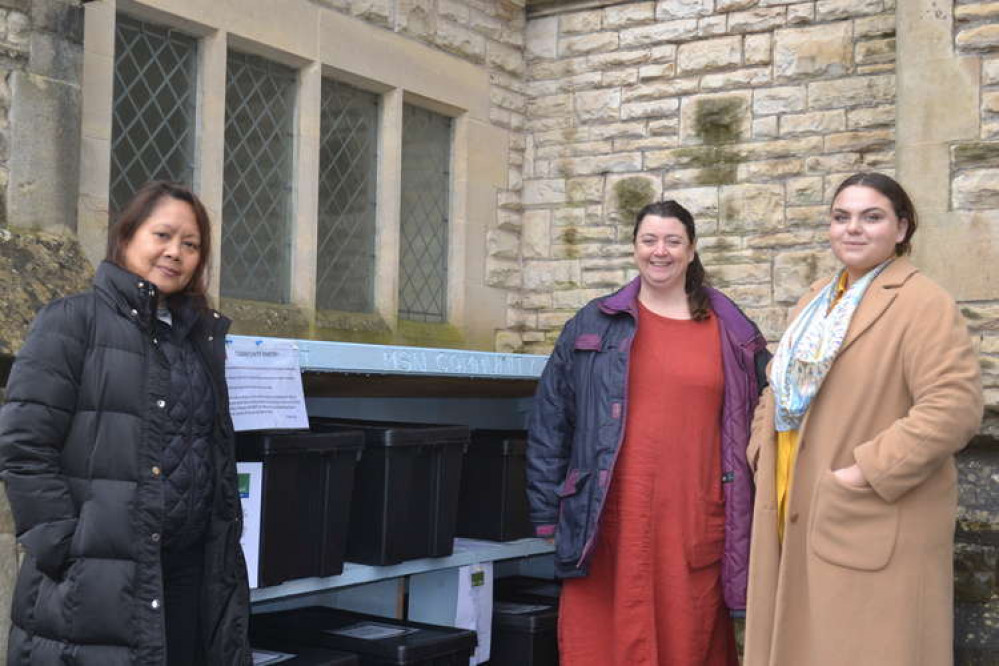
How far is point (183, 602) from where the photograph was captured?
117 inches

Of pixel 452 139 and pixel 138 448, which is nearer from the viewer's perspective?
pixel 138 448

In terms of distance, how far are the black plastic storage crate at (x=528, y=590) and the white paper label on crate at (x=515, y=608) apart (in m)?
0.08

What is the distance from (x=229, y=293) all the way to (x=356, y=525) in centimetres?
194

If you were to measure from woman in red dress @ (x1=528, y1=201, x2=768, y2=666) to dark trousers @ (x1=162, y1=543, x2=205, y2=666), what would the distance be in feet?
4.22

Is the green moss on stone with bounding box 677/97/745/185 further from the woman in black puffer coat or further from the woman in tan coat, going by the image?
the woman in black puffer coat

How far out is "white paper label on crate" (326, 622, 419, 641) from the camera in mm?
4219

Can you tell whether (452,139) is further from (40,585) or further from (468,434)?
(40,585)

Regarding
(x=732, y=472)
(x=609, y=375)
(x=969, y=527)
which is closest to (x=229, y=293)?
(x=609, y=375)

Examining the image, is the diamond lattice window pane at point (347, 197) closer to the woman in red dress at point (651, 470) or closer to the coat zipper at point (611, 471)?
the woman in red dress at point (651, 470)

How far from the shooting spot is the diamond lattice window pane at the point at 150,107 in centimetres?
507

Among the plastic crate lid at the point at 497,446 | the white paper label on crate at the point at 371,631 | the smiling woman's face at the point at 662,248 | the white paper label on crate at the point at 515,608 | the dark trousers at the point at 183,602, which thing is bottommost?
the white paper label on crate at the point at 515,608

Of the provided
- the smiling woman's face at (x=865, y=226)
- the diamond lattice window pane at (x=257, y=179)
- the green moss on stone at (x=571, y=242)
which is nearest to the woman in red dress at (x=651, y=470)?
the smiling woman's face at (x=865, y=226)

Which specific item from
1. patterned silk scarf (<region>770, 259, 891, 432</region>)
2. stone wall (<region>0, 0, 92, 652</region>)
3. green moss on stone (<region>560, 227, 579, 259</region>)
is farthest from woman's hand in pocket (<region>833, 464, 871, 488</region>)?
green moss on stone (<region>560, 227, 579, 259</region>)

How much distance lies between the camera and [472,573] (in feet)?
14.9
